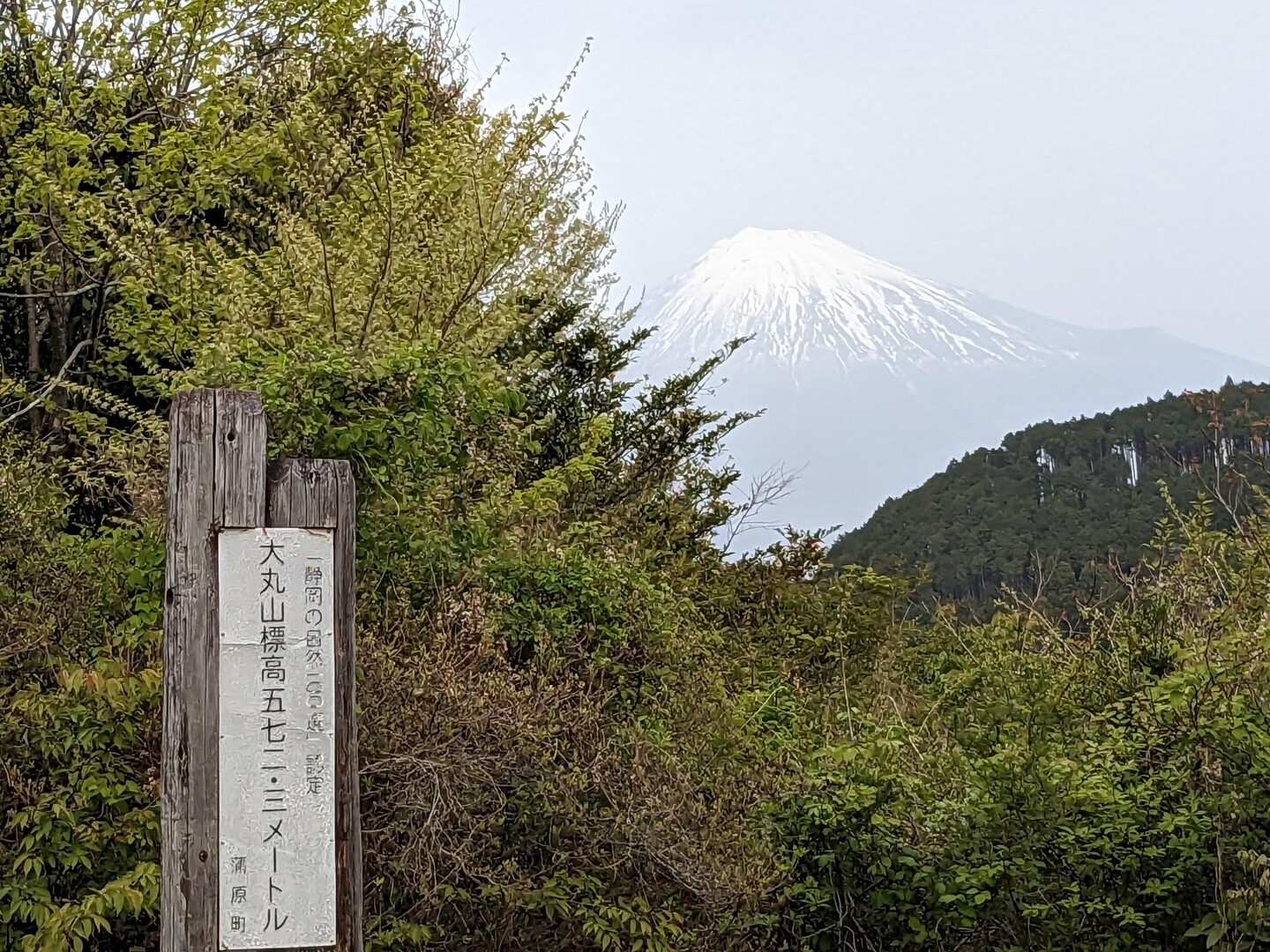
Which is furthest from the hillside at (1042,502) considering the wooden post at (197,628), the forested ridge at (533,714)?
the wooden post at (197,628)

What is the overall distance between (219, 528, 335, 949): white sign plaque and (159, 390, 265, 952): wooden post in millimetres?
45

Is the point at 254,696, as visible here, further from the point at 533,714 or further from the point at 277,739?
the point at 533,714

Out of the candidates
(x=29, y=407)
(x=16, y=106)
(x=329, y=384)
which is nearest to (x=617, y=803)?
(x=329, y=384)

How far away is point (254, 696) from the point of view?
339 cm

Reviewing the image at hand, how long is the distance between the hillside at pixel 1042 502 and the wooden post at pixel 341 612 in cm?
1446

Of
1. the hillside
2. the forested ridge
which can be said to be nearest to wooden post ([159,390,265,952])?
the forested ridge

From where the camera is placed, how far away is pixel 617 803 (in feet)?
17.3

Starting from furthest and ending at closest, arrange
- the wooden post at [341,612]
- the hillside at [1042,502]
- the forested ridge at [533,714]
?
the hillside at [1042,502], the forested ridge at [533,714], the wooden post at [341,612]

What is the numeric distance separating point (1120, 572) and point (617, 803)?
2563mm

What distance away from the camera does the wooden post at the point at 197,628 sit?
333cm

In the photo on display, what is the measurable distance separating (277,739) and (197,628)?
0.36 meters

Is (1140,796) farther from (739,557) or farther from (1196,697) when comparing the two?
(739,557)

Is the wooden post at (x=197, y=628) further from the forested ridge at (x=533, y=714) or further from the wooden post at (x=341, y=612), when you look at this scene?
the forested ridge at (x=533, y=714)

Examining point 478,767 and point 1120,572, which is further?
point 1120,572
